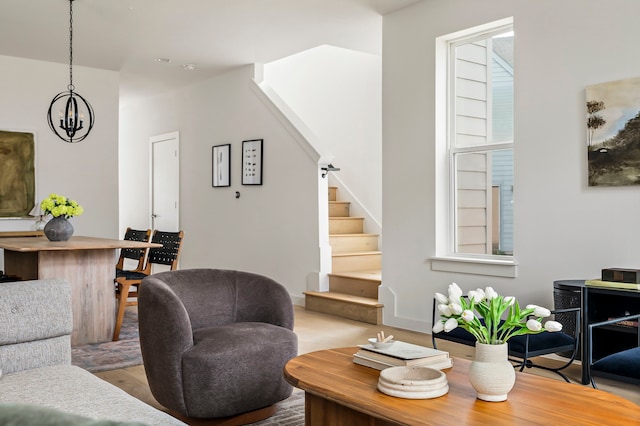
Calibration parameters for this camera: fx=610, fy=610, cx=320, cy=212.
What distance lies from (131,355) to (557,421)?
330 cm

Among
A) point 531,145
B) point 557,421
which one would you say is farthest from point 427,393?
point 531,145

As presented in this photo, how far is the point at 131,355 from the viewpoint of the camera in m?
4.34

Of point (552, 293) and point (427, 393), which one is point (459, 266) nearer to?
point (552, 293)

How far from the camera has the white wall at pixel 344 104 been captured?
7.64 metres

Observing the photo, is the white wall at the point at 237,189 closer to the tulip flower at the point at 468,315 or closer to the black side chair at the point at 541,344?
the black side chair at the point at 541,344

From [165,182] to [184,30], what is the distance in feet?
11.5

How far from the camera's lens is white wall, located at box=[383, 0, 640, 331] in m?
3.89

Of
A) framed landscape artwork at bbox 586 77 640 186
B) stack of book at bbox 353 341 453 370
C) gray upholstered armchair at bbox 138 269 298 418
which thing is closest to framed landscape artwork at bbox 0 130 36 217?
gray upholstered armchair at bbox 138 269 298 418

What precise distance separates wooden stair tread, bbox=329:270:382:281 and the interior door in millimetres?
3306

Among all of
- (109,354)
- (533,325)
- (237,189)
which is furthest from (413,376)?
(237,189)

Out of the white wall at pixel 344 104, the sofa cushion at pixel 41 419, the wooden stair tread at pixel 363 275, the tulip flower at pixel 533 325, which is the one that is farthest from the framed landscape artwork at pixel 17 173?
the sofa cushion at pixel 41 419

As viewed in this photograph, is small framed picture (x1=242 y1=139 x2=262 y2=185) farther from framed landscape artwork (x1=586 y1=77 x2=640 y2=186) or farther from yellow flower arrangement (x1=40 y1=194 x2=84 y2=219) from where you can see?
framed landscape artwork (x1=586 y1=77 x2=640 y2=186)

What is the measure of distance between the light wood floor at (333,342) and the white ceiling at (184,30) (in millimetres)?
2788

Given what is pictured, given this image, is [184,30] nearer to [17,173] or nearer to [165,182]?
[17,173]
